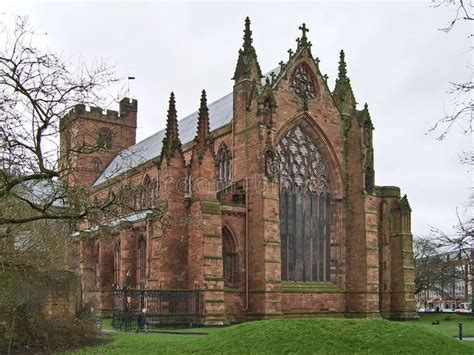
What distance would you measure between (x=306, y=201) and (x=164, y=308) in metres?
11.1

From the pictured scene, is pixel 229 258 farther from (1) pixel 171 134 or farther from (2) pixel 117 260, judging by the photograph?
(2) pixel 117 260

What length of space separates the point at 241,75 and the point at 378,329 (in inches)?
834

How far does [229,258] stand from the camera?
115 ft

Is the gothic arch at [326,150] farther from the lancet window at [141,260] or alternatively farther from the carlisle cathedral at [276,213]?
the lancet window at [141,260]

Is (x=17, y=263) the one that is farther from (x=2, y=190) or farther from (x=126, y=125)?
(x=126, y=125)

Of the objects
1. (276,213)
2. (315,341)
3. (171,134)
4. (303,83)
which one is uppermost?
(303,83)

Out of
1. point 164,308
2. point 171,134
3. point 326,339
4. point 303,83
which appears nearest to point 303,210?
point 303,83

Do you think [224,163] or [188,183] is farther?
[224,163]

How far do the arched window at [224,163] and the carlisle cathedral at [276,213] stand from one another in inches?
2.7

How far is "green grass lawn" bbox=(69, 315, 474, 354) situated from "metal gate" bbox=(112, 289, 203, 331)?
11.9 metres

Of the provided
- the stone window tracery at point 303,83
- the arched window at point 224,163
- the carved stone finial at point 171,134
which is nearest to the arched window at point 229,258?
the arched window at point 224,163

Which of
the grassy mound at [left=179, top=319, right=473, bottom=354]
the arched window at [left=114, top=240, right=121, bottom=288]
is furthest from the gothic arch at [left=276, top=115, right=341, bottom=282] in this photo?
the grassy mound at [left=179, top=319, right=473, bottom=354]

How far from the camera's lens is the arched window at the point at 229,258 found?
3472 cm

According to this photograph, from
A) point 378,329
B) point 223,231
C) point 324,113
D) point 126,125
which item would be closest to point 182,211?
point 223,231
